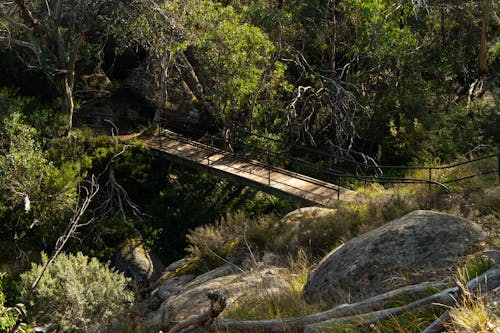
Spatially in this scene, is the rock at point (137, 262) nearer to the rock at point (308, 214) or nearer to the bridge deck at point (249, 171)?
the bridge deck at point (249, 171)

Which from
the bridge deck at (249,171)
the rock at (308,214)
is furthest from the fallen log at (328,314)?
the bridge deck at (249,171)

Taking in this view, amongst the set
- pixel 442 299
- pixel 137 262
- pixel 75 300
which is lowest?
pixel 137 262

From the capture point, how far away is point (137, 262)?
16.5 meters

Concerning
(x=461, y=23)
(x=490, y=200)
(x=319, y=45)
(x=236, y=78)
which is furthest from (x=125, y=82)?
(x=490, y=200)

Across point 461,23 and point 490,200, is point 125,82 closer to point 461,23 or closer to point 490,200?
point 461,23

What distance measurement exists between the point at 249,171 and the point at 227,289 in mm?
8359

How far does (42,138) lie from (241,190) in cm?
649

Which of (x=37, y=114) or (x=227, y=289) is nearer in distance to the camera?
(x=227, y=289)

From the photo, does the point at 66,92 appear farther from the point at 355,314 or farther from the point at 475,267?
the point at 475,267

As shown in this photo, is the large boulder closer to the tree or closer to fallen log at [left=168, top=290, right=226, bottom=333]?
fallen log at [left=168, top=290, right=226, bottom=333]

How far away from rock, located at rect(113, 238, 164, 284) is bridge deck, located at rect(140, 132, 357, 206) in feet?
10.0

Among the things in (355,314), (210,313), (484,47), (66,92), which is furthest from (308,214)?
(484,47)

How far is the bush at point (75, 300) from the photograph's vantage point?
440 inches

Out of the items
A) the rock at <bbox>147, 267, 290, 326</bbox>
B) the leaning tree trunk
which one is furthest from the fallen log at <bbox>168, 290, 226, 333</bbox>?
the leaning tree trunk
